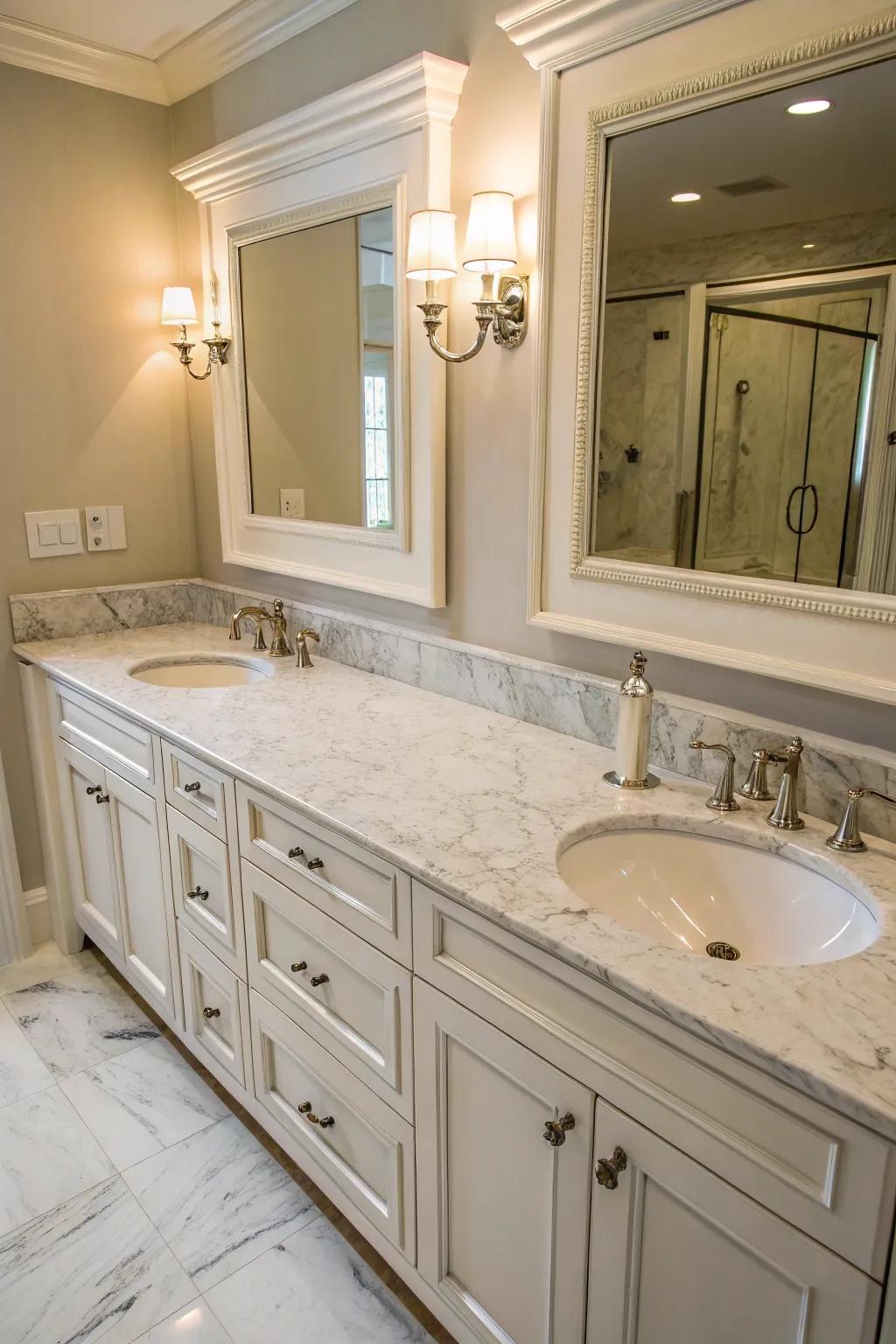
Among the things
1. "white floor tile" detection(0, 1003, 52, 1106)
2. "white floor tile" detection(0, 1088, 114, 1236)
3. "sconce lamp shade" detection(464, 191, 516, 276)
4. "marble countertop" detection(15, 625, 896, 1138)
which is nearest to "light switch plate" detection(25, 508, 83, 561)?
"marble countertop" detection(15, 625, 896, 1138)

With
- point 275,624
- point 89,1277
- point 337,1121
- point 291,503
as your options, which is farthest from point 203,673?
point 89,1277

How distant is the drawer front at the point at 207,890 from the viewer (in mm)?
1688

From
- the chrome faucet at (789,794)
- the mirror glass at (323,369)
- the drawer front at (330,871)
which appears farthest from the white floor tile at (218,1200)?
the mirror glass at (323,369)

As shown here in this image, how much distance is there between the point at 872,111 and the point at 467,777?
106 cm

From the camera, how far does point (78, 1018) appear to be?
89.4 inches

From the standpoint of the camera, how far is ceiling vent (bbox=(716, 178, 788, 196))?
1.18 metres

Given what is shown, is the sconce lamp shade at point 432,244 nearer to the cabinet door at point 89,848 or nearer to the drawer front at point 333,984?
the drawer front at point 333,984

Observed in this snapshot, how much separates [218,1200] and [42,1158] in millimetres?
406

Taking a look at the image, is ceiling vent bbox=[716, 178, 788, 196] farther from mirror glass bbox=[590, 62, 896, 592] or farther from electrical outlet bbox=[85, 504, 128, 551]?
electrical outlet bbox=[85, 504, 128, 551]

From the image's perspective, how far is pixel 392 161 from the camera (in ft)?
5.76

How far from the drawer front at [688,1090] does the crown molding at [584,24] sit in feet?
4.17

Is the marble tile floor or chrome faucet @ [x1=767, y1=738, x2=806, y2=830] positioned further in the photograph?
the marble tile floor

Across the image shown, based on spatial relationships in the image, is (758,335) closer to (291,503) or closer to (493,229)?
(493,229)

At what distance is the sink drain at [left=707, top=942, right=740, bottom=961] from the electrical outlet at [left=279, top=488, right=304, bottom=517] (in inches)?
58.0
